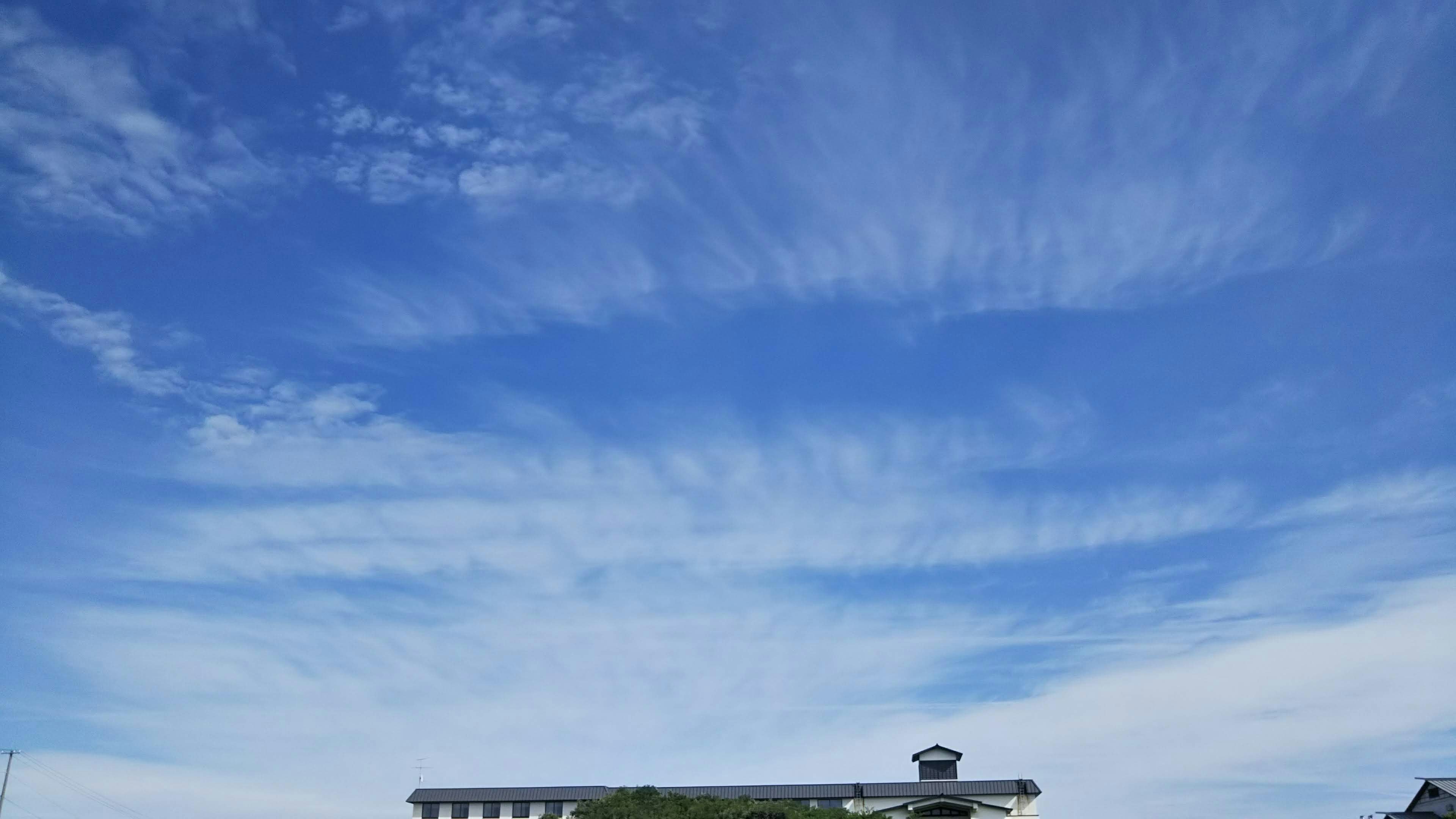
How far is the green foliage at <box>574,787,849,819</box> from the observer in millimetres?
68875

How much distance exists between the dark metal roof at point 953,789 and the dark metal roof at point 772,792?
30mm

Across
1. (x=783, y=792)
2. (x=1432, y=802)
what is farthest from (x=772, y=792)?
(x=1432, y=802)

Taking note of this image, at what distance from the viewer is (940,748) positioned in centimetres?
9544

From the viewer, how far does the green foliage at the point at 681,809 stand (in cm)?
6888

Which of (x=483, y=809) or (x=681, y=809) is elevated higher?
(x=483, y=809)

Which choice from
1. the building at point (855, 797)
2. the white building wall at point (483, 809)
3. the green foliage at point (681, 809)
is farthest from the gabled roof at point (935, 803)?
the white building wall at point (483, 809)

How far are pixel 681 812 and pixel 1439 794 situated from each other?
212 ft

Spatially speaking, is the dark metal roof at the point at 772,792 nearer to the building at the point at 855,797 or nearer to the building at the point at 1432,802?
the building at the point at 855,797

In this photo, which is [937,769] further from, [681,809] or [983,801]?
[681,809]

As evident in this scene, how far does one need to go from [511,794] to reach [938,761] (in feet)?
116

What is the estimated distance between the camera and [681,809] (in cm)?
7062

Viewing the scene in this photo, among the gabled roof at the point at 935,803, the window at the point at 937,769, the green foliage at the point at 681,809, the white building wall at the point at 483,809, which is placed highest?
the window at the point at 937,769

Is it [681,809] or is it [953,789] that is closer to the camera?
[681,809]

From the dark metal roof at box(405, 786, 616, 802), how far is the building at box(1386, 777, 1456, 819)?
216ft
